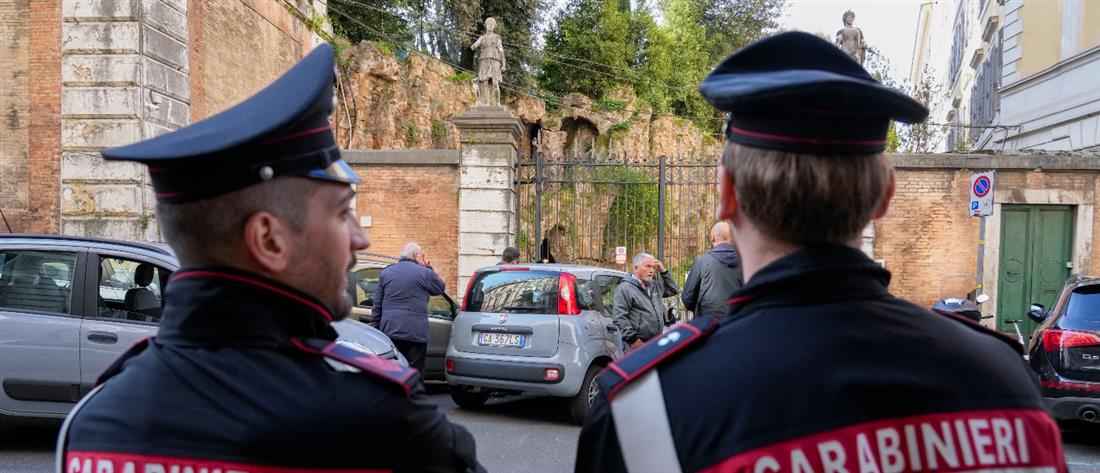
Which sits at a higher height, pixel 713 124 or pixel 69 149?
pixel 713 124

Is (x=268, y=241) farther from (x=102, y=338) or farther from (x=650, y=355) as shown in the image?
(x=102, y=338)

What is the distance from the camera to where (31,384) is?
622 cm

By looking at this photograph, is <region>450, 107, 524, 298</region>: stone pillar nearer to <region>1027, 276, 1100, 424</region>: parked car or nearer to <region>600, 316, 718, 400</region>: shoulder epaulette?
<region>1027, 276, 1100, 424</region>: parked car

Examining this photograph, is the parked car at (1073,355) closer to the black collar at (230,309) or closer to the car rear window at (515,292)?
the car rear window at (515,292)

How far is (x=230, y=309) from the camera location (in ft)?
4.57

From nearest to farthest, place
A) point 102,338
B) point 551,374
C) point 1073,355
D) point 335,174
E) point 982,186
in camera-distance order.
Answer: point 335,174 → point 102,338 → point 1073,355 → point 551,374 → point 982,186

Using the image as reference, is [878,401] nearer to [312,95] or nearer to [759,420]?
[759,420]

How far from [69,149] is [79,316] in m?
8.68

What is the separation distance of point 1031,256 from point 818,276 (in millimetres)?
15012

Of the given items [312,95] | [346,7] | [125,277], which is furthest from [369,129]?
[312,95]

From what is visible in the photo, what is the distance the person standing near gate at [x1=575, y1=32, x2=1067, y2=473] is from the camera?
1272 mm

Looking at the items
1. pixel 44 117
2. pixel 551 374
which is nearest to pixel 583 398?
pixel 551 374

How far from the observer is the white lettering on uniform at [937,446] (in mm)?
1271

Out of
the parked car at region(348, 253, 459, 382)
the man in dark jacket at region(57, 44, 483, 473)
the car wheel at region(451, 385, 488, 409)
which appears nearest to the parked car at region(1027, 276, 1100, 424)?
the car wheel at region(451, 385, 488, 409)
